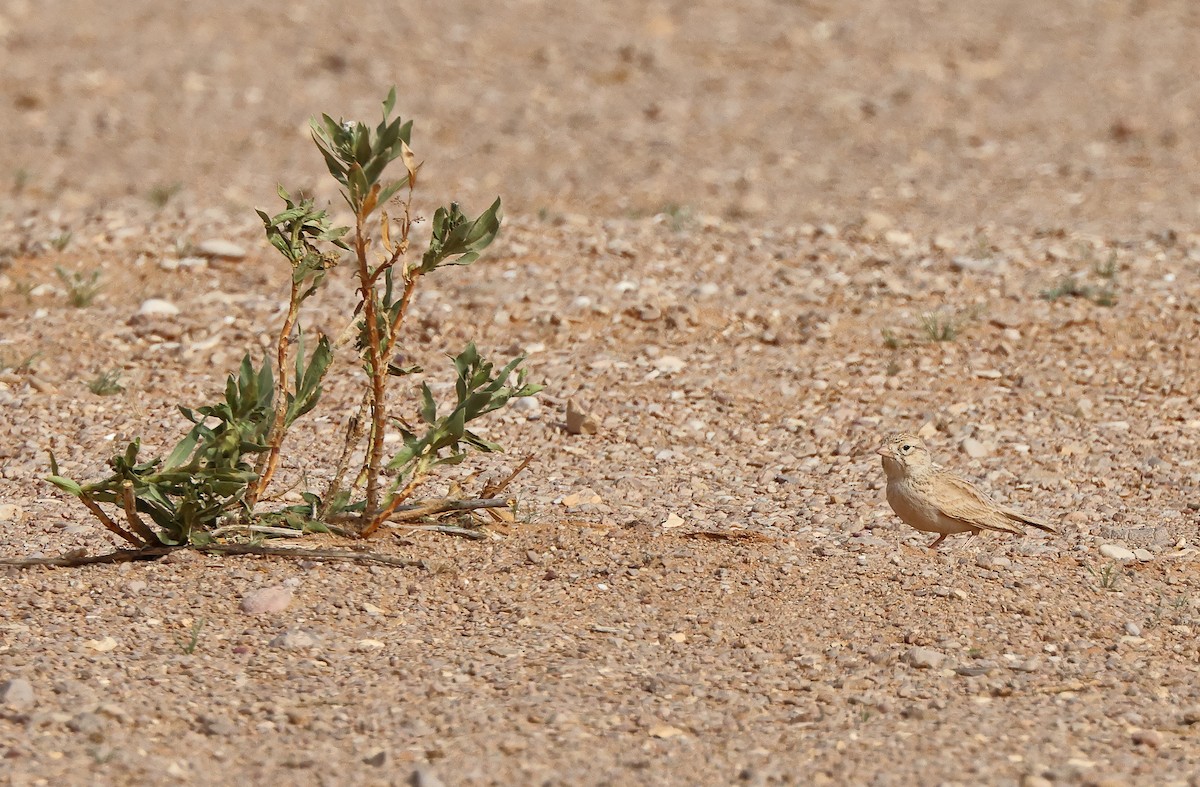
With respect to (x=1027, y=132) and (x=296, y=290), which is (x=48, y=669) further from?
(x=1027, y=132)

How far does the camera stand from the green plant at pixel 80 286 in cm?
734

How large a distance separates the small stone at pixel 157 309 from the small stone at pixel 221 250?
686 millimetres

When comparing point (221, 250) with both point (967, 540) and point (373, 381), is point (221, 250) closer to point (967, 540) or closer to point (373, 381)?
point (373, 381)

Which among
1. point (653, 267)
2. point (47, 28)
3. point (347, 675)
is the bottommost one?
point (347, 675)

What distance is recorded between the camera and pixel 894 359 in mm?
6875

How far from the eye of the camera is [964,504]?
16.3ft

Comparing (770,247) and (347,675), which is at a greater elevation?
(770,247)

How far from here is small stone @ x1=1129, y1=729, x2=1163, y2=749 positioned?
3.61 m

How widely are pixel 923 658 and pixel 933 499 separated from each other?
96 cm

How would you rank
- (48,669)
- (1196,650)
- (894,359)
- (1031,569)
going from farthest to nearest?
1. (894,359)
2. (1031,569)
3. (1196,650)
4. (48,669)

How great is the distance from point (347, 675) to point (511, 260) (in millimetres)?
4263

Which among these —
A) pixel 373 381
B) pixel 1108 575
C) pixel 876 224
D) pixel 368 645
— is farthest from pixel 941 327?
pixel 368 645

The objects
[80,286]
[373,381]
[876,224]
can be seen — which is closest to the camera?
[373,381]

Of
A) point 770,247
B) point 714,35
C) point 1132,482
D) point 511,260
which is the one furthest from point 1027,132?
point 1132,482
